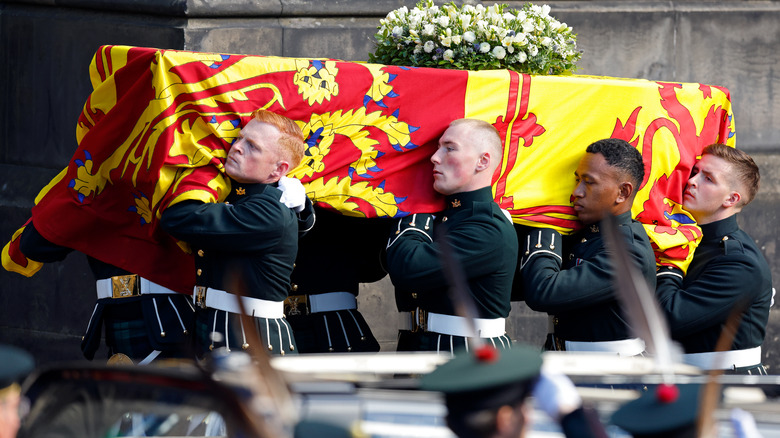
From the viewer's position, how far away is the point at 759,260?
512 centimetres

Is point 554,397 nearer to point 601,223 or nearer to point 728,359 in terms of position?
point 601,223

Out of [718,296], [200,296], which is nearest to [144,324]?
[200,296]

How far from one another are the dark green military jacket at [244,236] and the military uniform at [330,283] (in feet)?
1.81

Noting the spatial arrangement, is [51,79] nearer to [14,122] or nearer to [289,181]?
[14,122]

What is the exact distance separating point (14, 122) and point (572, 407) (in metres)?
5.76

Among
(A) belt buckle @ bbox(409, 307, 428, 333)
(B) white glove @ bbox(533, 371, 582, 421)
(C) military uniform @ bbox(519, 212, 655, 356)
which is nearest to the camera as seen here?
(B) white glove @ bbox(533, 371, 582, 421)

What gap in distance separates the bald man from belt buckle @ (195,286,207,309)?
785 mm

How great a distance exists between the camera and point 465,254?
4.69 m

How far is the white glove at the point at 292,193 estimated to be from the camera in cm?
464

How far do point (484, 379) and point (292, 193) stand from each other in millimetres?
2372

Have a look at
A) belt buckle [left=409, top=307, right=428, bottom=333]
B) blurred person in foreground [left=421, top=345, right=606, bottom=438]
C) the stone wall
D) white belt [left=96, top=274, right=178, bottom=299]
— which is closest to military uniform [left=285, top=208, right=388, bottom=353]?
belt buckle [left=409, top=307, right=428, bottom=333]

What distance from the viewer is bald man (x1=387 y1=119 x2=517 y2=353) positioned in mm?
4703

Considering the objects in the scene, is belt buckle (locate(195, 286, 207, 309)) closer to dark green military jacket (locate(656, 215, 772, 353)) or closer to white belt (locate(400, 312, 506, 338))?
white belt (locate(400, 312, 506, 338))

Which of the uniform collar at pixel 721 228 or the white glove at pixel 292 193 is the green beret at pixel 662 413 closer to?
the white glove at pixel 292 193
